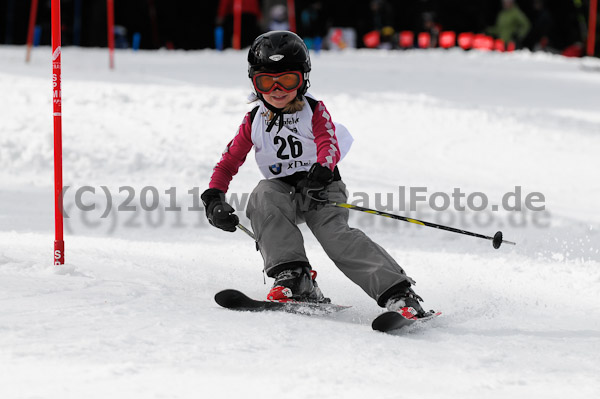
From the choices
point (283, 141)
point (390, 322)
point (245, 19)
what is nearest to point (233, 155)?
point (283, 141)

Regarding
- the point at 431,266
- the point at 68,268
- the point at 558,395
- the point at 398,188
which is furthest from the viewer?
the point at 398,188

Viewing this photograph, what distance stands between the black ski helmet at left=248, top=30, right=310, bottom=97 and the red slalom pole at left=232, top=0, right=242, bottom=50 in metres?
12.7

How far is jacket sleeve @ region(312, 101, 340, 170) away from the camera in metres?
4.33

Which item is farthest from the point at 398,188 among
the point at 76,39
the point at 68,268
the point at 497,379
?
the point at 76,39

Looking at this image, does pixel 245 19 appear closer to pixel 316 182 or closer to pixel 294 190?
pixel 294 190

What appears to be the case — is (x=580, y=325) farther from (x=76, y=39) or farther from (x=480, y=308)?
(x=76, y=39)

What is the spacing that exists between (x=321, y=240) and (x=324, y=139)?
527mm

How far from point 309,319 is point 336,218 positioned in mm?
688

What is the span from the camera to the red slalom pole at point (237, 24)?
16859 millimetres

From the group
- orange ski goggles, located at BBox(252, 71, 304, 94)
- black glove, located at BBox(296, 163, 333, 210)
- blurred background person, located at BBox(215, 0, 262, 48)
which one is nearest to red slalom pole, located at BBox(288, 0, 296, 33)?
blurred background person, located at BBox(215, 0, 262, 48)

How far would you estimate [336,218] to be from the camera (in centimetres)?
442

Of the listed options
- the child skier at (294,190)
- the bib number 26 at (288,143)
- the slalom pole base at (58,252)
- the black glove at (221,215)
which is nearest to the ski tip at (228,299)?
the child skier at (294,190)

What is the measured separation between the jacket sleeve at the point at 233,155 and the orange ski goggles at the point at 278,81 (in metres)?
0.24

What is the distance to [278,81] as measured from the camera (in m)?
4.41
